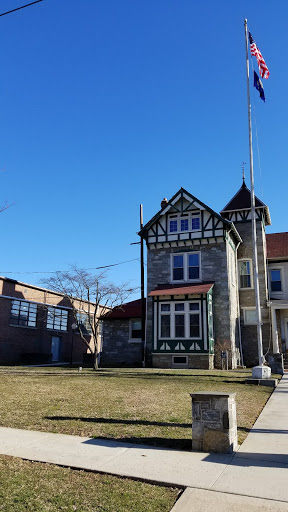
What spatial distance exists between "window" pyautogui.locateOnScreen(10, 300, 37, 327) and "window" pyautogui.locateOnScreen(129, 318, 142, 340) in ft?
36.4

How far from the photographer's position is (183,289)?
932 inches

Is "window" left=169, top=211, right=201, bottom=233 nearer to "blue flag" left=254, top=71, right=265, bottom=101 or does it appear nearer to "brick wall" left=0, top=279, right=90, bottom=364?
"blue flag" left=254, top=71, right=265, bottom=101

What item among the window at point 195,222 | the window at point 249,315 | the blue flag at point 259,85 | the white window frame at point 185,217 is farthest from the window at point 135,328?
the blue flag at point 259,85

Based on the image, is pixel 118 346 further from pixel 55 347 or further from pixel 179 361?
pixel 55 347

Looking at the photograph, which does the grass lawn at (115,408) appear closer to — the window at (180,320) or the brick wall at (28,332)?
the window at (180,320)

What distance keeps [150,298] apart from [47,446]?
19291 millimetres

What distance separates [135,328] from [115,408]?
59.9ft

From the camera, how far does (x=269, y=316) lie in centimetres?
2589

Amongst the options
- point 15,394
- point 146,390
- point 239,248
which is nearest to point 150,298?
point 239,248

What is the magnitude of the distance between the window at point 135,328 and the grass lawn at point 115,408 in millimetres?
12966

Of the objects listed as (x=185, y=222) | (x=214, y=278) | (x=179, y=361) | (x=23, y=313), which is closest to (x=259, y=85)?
(x=185, y=222)

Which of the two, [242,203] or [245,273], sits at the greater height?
[242,203]

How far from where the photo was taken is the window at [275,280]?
28.3 meters

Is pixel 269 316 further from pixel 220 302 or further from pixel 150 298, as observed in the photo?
pixel 150 298
